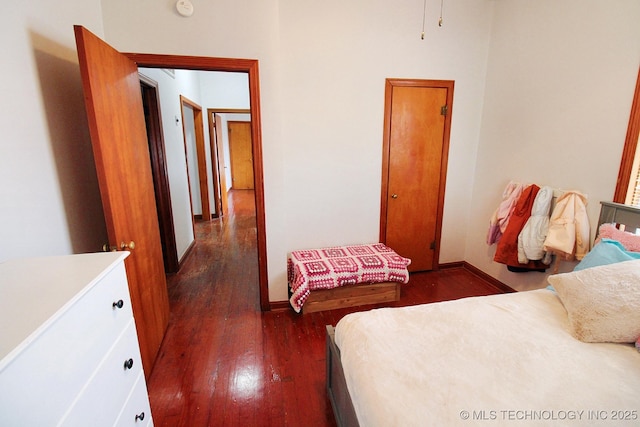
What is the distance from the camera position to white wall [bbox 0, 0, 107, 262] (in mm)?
1155

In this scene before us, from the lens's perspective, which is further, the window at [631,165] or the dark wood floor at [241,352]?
the window at [631,165]

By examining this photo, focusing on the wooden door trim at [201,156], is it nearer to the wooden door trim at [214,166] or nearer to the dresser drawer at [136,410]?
the wooden door trim at [214,166]

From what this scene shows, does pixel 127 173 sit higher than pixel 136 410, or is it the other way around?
pixel 127 173

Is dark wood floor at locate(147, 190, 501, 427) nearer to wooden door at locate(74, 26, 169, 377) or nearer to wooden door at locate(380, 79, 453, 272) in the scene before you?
wooden door at locate(74, 26, 169, 377)

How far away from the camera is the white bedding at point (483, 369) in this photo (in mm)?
915

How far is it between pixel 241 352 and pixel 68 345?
1.37 metres

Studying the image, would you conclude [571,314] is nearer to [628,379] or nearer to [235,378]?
[628,379]

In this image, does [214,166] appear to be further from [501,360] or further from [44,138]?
A: [501,360]

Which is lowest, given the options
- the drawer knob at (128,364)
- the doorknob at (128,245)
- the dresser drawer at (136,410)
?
the dresser drawer at (136,410)

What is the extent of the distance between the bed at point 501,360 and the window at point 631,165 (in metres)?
0.59

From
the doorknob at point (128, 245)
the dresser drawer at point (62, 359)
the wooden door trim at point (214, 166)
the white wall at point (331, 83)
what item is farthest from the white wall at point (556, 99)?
the wooden door trim at point (214, 166)

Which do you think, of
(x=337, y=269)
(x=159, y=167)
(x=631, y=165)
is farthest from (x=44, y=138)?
(x=631, y=165)

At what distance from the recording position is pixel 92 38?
1.40 m

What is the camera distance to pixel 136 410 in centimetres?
119
